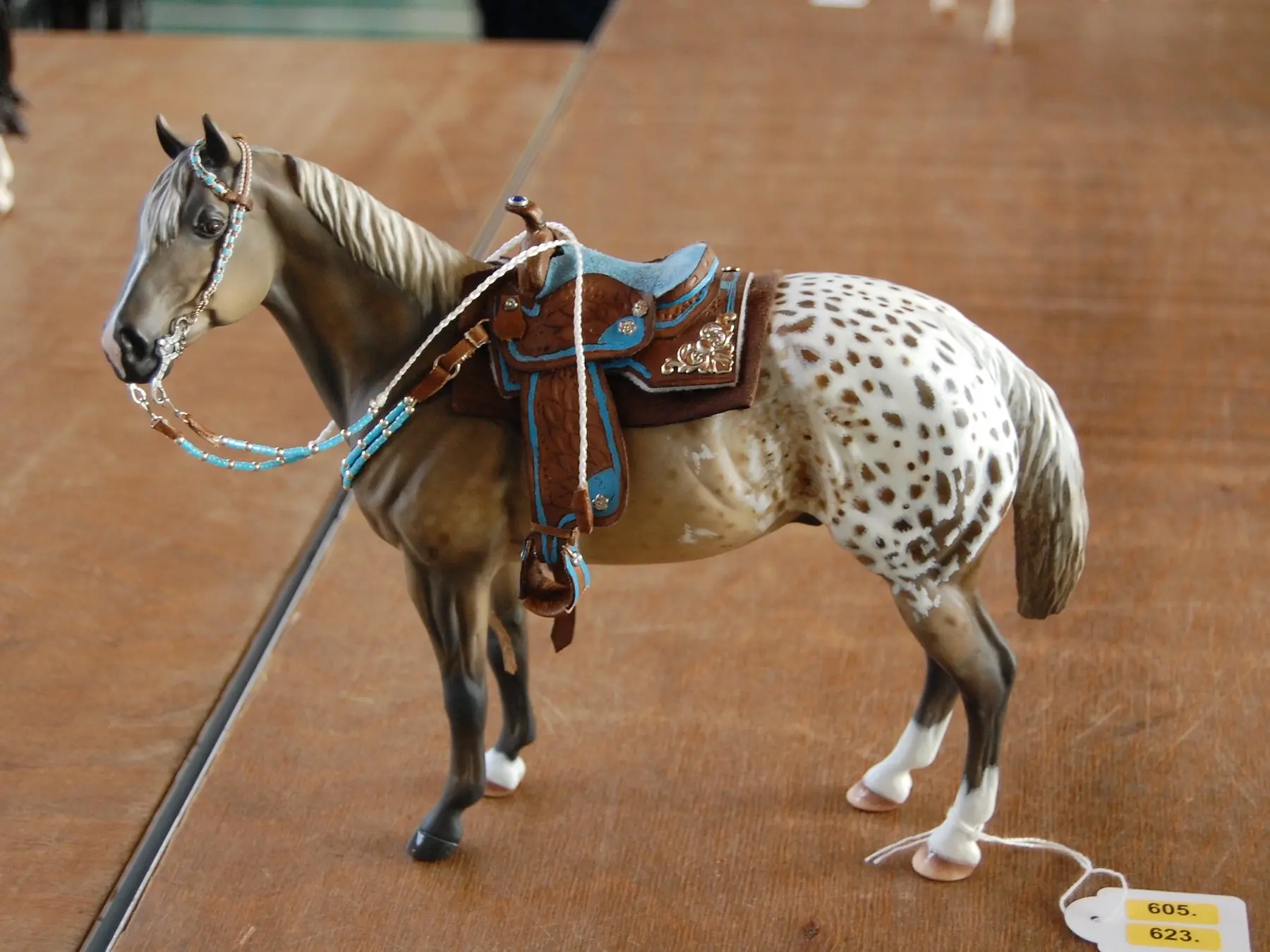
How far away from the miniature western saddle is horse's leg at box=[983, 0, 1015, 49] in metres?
2.48

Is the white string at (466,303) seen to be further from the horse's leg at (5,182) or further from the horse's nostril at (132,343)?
the horse's leg at (5,182)

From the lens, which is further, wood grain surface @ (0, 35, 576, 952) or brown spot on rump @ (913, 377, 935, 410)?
wood grain surface @ (0, 35, 576, 952)

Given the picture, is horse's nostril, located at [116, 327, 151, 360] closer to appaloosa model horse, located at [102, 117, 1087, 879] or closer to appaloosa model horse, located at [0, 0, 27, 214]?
appaloosa model horse, located at [102, 117, 1087, 879]

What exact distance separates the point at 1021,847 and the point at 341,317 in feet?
2.77

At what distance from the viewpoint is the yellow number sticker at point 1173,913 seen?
4.19ft

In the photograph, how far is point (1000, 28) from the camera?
3.33 metres

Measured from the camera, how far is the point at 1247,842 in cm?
136

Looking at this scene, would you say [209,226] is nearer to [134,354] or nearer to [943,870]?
[134,354]

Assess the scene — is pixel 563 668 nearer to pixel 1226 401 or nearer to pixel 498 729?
pixel 498 729

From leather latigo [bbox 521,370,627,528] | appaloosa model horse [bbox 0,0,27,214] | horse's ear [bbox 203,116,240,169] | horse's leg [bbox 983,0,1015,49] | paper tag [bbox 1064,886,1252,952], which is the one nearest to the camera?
horse's ear [bbox 203,116,240,169]

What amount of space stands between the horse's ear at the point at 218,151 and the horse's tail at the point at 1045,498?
2.24ft

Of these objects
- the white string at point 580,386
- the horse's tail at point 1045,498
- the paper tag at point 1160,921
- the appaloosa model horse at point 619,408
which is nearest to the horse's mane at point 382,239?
the appaloosa model horse at point 619,408

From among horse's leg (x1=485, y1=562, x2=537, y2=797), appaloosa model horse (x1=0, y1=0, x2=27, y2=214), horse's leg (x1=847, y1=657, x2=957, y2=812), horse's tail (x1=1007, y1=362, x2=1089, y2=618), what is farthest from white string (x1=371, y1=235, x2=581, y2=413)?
appaloosa model horse (x1=0, y1=0, x2=27, y2=214)

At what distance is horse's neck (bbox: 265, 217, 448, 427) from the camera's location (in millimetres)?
1115
